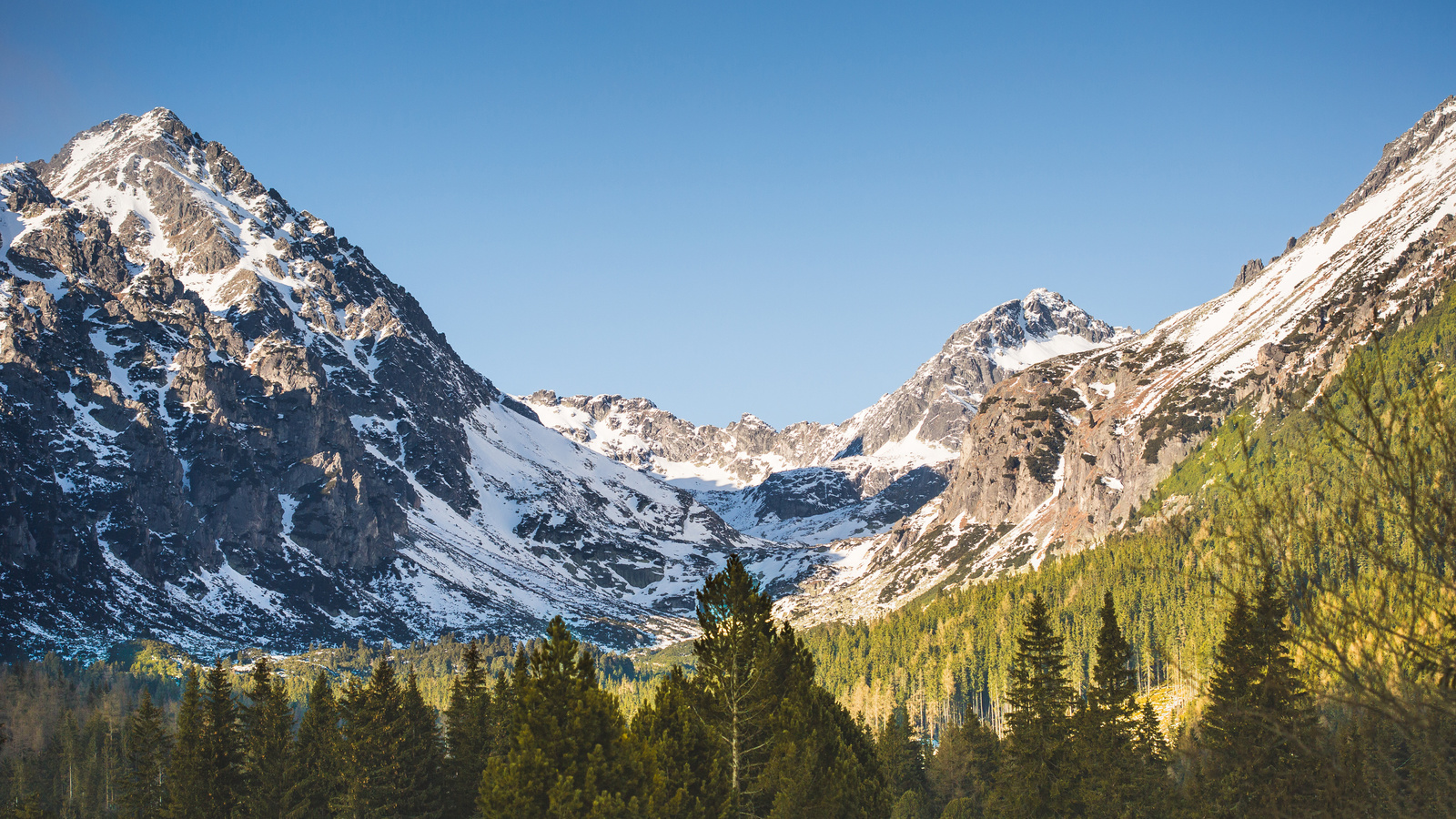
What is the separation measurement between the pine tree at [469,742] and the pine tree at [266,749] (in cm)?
882

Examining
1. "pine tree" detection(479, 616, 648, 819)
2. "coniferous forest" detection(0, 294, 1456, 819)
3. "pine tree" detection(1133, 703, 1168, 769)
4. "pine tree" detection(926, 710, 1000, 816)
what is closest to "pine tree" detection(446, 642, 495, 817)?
"coniferous forest" detection(0, 294, 1456, 819)

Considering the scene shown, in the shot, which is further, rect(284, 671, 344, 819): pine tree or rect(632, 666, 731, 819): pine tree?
rect(284, 671, 344, 819): pine tree

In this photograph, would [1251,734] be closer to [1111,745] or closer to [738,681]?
[1111,745]

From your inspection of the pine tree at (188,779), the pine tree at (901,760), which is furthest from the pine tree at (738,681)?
the pine tree at (901,760)

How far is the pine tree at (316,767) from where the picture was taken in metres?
53.2

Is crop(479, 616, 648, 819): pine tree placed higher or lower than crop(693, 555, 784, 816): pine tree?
lower

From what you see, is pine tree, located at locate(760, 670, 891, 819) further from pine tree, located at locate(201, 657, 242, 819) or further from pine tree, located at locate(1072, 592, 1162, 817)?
pine tree, located at locate(201, 657, 242, 819)

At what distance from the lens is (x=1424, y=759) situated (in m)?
14.5

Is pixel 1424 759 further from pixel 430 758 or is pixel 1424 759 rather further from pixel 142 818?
pixel 142 818

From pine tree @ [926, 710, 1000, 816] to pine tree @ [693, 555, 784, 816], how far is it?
1757 inches

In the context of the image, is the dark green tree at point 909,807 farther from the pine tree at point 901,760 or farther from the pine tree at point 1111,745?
the pine tree at point 1111,745

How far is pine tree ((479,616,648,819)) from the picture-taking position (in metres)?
32.5

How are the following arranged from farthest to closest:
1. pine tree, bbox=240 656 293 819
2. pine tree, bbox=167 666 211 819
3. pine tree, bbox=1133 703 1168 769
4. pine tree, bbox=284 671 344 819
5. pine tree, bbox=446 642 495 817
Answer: pine tree, bbox=446 642 495 817 < pine tree, bbox=1133 703 1168 769 < pine tree, bbox=284 671 344 819 < pine tree, bbox=240 656 293 819 < pine tree, bbox=167 666 211 819

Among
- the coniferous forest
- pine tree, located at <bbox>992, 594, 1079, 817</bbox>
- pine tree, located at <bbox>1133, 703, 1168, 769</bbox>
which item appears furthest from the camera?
pine tree, located at <bbox>1133, 703, 1168, 769</bbox>
